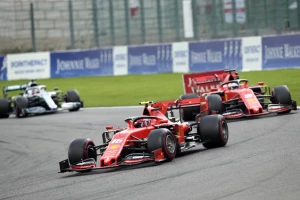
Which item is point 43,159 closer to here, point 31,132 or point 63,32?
point 31,132

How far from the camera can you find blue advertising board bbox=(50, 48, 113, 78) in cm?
3856

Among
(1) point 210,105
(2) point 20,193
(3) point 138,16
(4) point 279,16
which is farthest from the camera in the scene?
(3) point 138,16

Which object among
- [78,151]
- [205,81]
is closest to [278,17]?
[205,81]

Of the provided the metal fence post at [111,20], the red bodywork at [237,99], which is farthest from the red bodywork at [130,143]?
the metal fence post at [111,20]

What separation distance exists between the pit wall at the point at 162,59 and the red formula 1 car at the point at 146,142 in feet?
58.6

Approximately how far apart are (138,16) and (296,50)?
972 cm

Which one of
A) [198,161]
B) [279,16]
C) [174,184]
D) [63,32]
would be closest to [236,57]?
[279,16]

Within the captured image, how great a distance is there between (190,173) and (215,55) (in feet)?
75.9

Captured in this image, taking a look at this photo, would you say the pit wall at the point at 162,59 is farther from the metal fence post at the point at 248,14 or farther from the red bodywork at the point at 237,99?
the red bodywork at the point at 237,99

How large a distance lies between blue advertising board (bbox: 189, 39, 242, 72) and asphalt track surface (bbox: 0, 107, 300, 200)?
14491mm

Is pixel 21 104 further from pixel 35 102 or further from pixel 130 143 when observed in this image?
pixel 130 143

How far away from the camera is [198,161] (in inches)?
482

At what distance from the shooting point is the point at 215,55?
111 ft

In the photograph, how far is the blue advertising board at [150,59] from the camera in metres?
36.0
